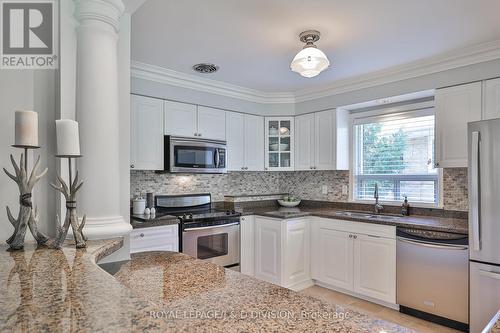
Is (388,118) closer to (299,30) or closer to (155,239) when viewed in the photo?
(299,30)

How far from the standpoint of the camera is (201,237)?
10.8ft

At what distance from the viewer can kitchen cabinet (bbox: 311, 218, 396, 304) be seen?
3.12 meters

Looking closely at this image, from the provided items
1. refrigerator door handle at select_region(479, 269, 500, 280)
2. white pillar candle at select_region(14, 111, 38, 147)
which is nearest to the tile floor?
refrigerator door handle at select_region(479, 269, 500, 280)

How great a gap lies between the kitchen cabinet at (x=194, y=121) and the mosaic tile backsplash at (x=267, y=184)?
0.55 m

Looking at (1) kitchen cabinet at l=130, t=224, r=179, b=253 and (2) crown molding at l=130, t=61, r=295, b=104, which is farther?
(2) crown molding at l=130, t=61, r=295, b=104

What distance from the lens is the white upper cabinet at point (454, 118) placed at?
288 centimetres

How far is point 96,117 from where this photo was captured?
1.61 metres

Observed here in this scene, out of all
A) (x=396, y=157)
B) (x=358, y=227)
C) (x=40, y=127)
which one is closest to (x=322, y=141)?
(x=396, y=157)

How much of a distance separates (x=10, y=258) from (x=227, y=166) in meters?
2.89

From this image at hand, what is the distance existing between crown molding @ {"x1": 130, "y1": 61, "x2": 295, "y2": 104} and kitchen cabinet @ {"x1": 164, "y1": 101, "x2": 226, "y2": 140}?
0.23 m

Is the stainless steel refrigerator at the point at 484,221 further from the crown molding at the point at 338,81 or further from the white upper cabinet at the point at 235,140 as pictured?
the white upper cabinet at the point at 235,140

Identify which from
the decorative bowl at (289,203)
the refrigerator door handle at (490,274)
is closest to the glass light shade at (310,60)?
the refrigerator door handle at (490,274)

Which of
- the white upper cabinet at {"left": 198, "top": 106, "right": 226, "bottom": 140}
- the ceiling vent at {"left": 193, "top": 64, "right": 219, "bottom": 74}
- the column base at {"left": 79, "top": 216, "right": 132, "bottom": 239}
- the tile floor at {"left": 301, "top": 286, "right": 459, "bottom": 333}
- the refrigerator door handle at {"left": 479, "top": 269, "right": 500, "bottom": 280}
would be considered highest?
the ceiling vent at {"left": 193, "top": 64, "right": 219, "bottom": 74}

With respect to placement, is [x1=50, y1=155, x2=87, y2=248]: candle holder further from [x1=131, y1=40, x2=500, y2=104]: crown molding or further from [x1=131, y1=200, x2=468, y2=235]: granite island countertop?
[x1=131, y1=40, x2=500, y2=104]: crown molding
